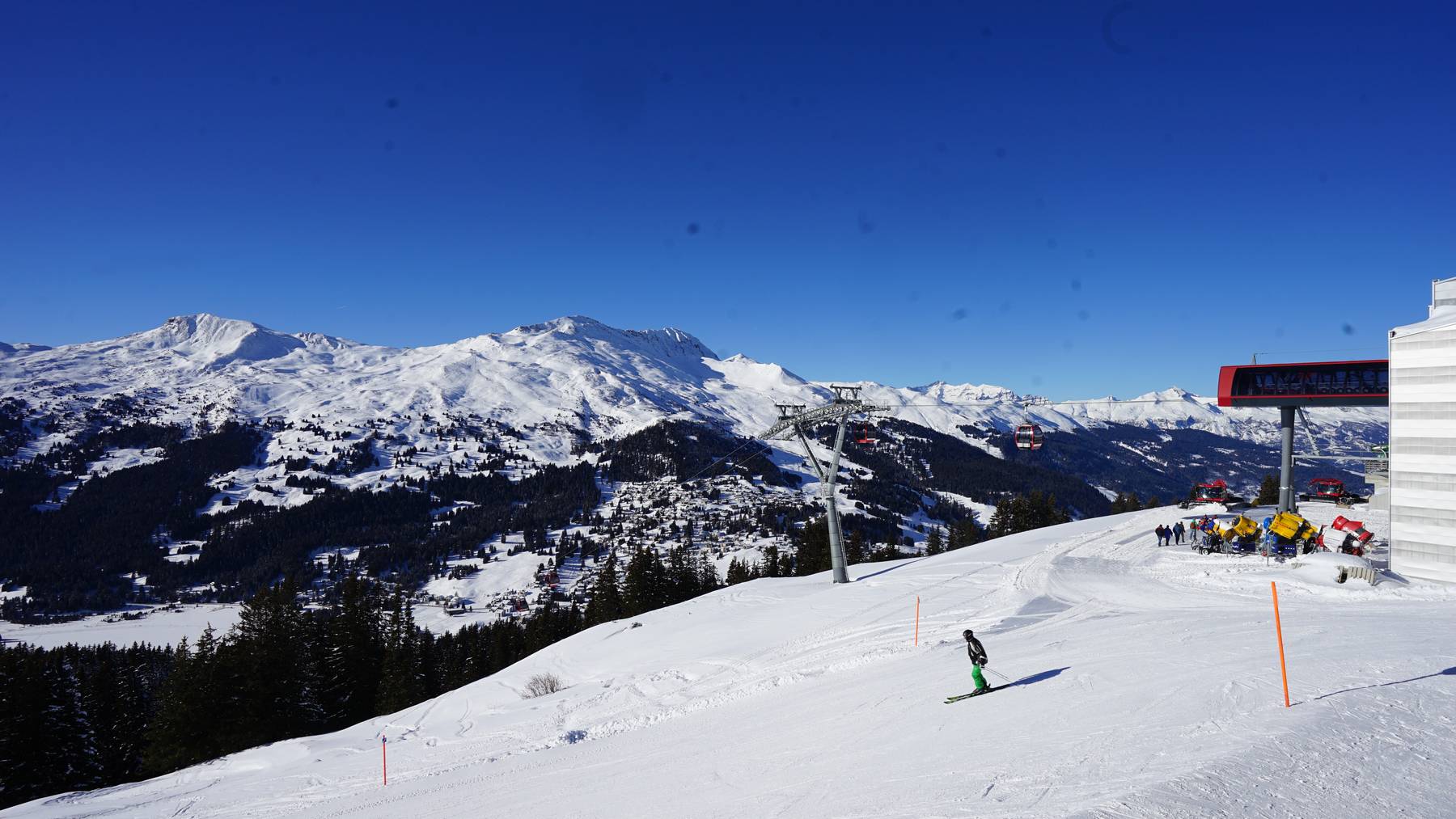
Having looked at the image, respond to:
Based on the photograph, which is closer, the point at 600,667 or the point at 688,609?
the point at 600,667

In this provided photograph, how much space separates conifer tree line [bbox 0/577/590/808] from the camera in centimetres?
3212

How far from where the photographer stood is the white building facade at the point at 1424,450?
2392 centimetres

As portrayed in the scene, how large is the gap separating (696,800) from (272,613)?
35584mm

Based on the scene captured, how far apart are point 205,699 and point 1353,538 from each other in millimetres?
54760

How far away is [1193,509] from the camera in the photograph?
4516 cm

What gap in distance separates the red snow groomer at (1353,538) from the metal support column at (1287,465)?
18.3 feet

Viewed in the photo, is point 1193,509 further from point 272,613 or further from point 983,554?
point 272,613

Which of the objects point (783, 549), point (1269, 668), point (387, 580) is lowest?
point (387, 580)

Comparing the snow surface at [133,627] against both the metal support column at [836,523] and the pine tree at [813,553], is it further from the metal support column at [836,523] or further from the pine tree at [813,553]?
the metal support column at [836,523]

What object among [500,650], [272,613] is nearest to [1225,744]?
[272,613]

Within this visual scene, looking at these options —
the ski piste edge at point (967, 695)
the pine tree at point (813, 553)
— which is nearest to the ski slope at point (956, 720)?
the ski piste edge at point (967, 695)

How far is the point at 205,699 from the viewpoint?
3247 cm

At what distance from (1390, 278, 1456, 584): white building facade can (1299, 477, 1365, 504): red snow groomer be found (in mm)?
24988

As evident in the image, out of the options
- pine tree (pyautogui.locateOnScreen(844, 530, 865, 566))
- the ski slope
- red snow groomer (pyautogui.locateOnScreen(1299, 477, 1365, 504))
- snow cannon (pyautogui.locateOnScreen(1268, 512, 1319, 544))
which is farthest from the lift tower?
red snow groomer (pyautogui.locateOnScreen(1299, 477, 1365, 504))
